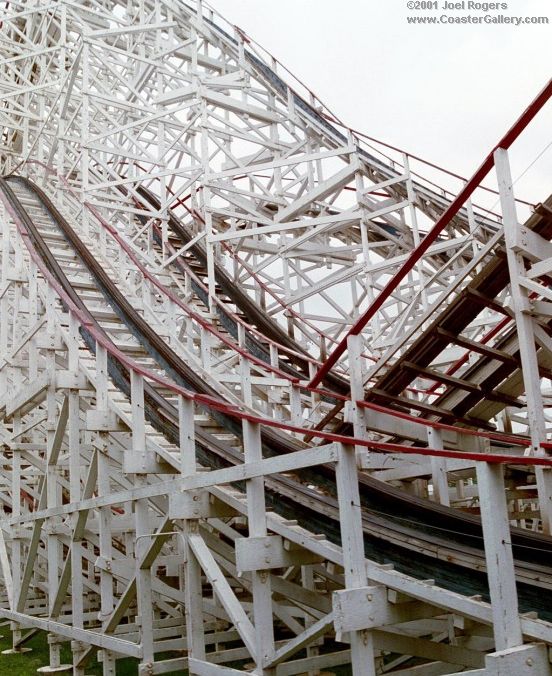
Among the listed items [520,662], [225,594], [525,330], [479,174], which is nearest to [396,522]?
[225,594]

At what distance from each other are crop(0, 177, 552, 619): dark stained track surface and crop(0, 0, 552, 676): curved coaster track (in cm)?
2

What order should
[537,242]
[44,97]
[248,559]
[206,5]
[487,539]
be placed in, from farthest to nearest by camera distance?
[44,97] → [206,5] → [537,242] → [248,559] → [487,539]

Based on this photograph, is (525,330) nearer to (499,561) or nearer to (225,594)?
(499,561)

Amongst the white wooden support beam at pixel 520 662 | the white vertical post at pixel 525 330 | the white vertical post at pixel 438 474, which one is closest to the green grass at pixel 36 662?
the white vertical post at pixel 438 474

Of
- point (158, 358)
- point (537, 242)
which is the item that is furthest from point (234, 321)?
point (537, 242)

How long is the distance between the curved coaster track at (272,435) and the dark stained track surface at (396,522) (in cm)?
2

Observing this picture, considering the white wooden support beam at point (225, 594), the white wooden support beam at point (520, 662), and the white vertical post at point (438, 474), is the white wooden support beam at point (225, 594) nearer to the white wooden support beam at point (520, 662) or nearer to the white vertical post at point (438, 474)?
the white vertical post at point (438, 474)

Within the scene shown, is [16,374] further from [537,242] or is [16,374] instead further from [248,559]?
[537,242]

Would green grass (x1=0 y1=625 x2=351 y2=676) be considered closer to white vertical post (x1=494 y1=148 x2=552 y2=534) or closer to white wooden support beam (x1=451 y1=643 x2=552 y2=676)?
white vertical post (x1=494 y1=148 x2=552 y2=534)

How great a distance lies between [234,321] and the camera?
10242 mm

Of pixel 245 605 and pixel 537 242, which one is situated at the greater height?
pixel 537 242

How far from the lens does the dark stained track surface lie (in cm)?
404

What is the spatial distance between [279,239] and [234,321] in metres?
2.08

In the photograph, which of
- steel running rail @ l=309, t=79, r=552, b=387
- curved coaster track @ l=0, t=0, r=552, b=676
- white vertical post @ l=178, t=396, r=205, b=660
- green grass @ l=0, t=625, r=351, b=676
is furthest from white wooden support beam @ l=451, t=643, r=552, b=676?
green grass @ l=0, t=625, r=351, b=676
